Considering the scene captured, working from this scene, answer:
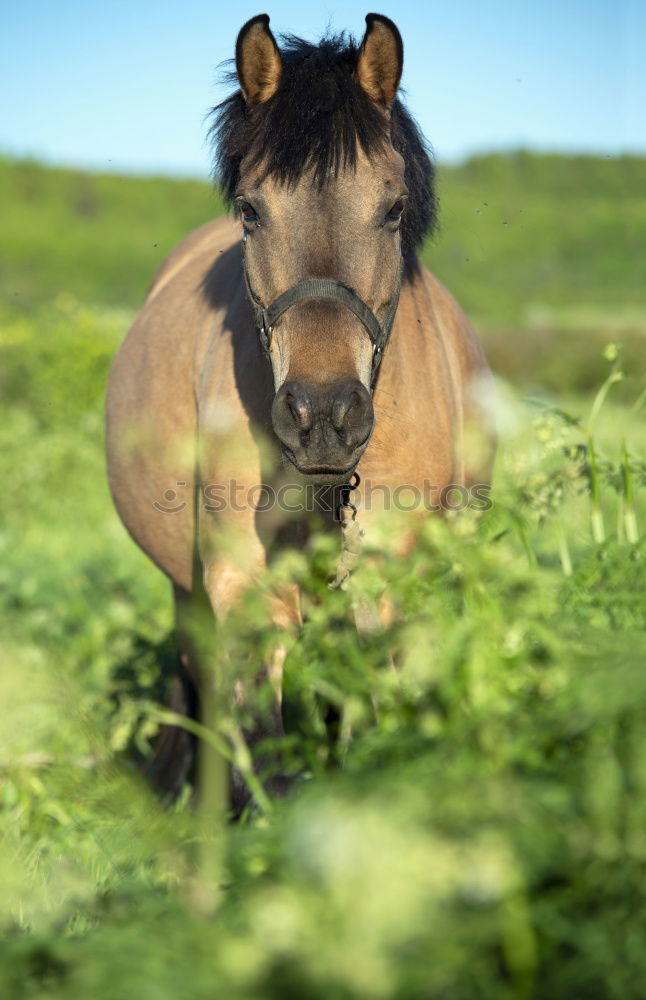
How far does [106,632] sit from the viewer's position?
555cm

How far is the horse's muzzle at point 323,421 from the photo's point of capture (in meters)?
2.81

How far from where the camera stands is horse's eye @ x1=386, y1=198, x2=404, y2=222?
3.39 m

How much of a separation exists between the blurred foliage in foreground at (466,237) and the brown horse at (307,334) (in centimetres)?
3740

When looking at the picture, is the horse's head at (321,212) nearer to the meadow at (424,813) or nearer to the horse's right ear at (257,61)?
the horse's right ear at (257,61)

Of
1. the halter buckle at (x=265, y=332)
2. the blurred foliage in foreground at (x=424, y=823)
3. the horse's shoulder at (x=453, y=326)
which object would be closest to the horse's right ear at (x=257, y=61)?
the halter buckle at (x=265, y=332)

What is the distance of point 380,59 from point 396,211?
50cm

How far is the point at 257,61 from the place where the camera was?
3.41 metres

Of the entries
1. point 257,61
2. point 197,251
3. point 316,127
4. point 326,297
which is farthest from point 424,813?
point 197,251

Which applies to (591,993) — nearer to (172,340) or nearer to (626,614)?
(626,614)

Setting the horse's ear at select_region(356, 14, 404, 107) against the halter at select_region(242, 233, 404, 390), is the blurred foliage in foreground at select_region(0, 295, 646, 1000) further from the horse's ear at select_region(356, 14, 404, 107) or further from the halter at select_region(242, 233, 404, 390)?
the horse's ear at select_region(356, 14, 404, 107)

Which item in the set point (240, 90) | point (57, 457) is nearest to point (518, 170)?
point (57, 457)

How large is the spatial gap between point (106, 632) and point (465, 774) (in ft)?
14.1

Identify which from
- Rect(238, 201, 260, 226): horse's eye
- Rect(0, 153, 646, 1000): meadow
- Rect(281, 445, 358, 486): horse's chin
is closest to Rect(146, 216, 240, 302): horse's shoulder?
Rect(238, 201, 260, 226): horse's eye

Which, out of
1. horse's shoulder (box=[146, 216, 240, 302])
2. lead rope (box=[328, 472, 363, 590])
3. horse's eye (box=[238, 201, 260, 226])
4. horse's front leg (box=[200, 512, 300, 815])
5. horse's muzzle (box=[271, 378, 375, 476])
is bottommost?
horse's front leg (box=[200, 512, 300, 815])
